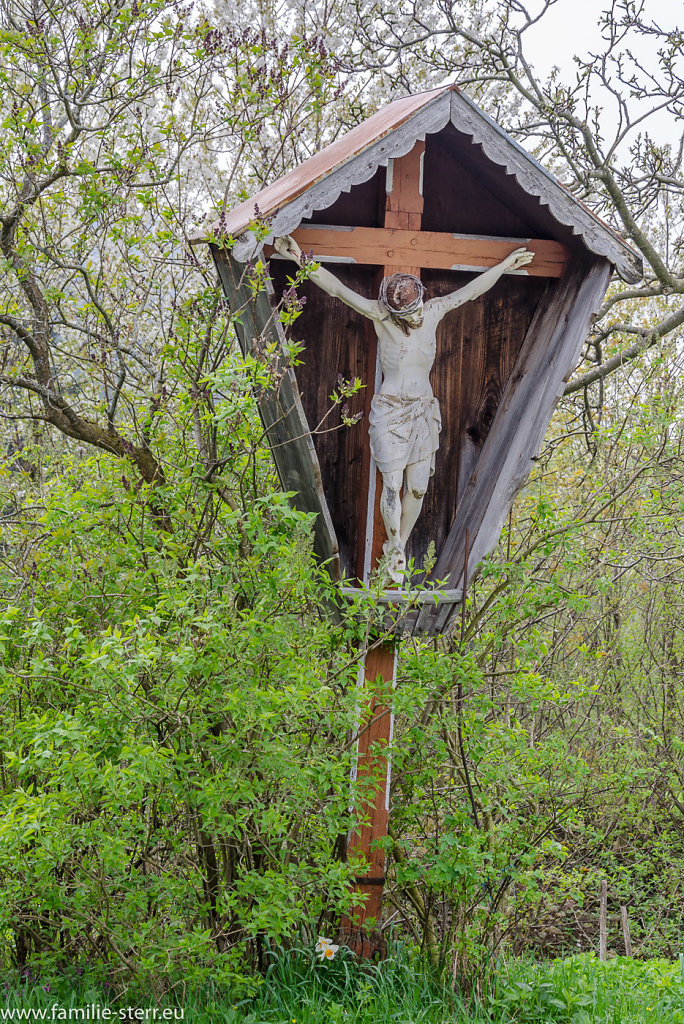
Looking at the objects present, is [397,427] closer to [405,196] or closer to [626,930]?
[405,196]

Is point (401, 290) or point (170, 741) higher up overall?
point (401, 290)

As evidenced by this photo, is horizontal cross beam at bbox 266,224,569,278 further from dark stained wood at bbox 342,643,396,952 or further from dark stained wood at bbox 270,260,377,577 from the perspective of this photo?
dark stained wood at bbox 342,643,396,952

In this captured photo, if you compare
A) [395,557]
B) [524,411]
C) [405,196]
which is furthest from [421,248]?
[395,557]

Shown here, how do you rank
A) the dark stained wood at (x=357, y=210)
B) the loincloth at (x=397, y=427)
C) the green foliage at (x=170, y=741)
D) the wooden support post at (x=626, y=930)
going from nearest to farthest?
the green foliage at (x=170, y=741), the loincloth at (x=397, y=427), the dark stained wood at (x=357, y=210), the wooden support post at (x=626, y=930)

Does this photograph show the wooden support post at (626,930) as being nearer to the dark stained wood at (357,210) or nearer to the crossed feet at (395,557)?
the crossed feet at (395,557)

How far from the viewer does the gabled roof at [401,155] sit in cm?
330

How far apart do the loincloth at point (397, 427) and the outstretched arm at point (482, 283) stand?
366 millimetres

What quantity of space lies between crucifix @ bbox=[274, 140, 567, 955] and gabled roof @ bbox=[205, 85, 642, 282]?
0.18 m

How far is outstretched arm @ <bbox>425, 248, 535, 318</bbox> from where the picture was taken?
3744 millimetres

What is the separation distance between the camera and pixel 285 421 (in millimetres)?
3615

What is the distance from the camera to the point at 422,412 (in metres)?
3.72

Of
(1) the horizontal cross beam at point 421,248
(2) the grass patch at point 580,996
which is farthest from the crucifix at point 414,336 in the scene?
(2) the grass patch at point 580,996

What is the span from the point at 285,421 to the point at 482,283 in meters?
0.97

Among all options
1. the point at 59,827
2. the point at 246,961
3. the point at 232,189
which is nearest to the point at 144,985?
the point at 246,961
